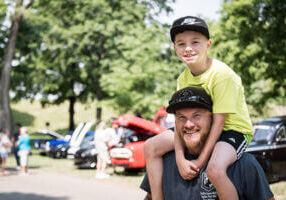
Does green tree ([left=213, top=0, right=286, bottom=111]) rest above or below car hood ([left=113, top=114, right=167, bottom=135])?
above

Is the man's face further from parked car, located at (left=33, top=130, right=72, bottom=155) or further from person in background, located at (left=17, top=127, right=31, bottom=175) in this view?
parked car, located at (left=33, top=130, right=72, bottom=155)

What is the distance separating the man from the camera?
8.36 feet

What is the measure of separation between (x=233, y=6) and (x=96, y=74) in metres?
17.7

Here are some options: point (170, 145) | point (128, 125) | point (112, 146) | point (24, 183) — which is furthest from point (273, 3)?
point (170, 145)

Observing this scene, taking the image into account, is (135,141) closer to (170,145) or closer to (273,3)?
(273,3)

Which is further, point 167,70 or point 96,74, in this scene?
point 96,74

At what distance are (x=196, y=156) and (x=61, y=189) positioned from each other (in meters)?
9.74

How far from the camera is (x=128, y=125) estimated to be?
15.2 metres

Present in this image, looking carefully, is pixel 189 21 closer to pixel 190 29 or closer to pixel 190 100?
pixel 190 29

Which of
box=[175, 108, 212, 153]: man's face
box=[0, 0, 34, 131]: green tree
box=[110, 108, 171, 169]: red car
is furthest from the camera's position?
box=[0, 0, 34, 131]: green tree

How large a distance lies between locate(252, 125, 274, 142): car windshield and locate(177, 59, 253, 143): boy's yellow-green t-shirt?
9082 mm

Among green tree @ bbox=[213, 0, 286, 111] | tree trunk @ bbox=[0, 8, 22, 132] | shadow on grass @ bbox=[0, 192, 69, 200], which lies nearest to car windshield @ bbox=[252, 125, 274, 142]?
green tree @ bbox=[213, 0, 286, 111]

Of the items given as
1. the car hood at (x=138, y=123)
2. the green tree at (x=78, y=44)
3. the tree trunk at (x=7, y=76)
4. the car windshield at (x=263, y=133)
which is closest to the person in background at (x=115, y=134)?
the car hood at (x=138, y=123)

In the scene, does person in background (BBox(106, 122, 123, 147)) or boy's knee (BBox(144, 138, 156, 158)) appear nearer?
boy's knee (BBox(144, 138, 156, 158))
